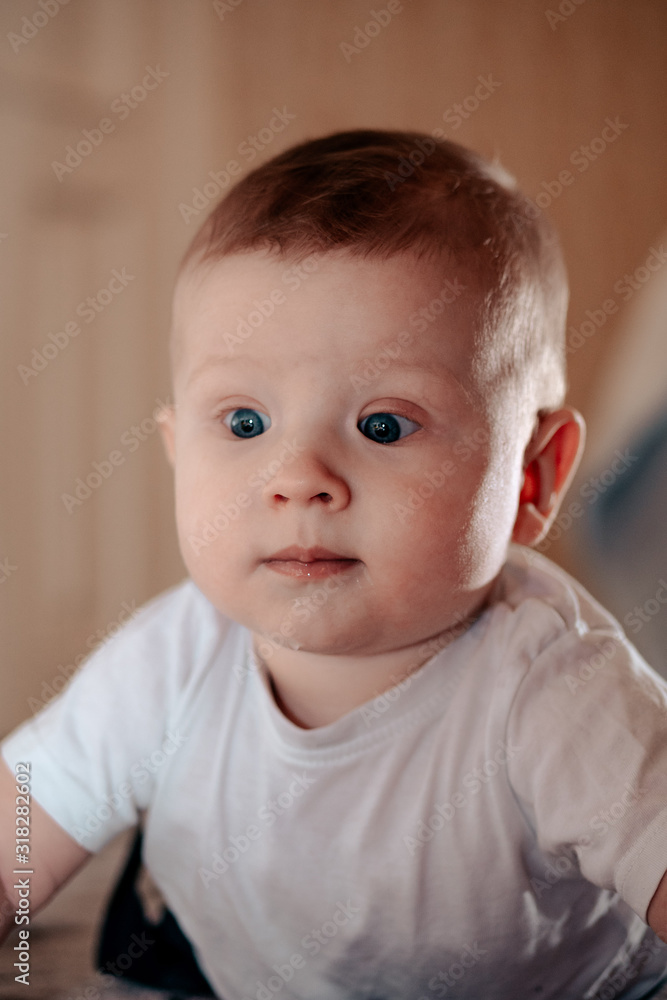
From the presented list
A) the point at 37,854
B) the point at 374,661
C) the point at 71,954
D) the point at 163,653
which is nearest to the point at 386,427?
the point at 374,661

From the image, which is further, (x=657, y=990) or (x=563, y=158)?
(x=563, y=158)

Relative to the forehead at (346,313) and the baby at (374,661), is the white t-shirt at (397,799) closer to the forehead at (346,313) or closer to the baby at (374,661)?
the baby at (374,661)

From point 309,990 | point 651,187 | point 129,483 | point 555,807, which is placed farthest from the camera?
point 651,187

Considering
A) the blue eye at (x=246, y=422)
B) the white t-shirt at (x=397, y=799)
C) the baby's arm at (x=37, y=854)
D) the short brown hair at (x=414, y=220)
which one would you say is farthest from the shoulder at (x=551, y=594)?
the baby's arm at (x=37, y=854)

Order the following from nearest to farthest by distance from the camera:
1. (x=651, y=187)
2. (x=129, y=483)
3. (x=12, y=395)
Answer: (x=12, y=395) < (x=129, y=483) < (x=651, y=187)

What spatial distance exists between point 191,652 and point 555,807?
364 millimetres

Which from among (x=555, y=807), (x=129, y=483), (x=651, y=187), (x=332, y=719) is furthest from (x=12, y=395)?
(x=651, y=187)

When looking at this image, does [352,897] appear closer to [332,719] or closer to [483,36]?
[332,719]

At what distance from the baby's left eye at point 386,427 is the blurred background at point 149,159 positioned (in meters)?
0.65

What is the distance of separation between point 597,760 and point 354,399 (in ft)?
0.98

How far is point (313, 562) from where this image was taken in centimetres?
62

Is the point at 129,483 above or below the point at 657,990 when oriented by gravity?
below

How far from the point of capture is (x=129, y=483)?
1.78 metres

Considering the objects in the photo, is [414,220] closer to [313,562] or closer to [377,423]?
[377,423]
